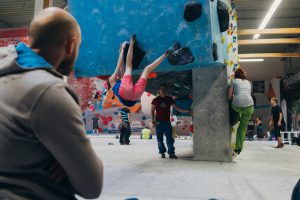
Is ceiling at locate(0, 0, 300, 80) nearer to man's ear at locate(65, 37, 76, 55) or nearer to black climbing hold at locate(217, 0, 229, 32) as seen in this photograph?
black climbing hold at locate(217, 0, 229, 32)

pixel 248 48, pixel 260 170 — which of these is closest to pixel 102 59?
pixel 260 170

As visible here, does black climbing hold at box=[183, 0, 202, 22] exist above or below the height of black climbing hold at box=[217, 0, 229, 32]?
below

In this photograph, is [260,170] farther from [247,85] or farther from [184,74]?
[184,74]

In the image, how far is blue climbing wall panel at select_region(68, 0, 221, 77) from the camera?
172 inches

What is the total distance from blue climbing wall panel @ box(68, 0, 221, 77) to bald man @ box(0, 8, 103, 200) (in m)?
3.66

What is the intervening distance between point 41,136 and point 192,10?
153 inches

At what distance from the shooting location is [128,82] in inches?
172

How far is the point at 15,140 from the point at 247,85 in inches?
206

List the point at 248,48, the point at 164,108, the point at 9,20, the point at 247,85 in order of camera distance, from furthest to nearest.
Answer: the point at 248,48, the point at 9,20, the point at 164,108, the point at 247,85

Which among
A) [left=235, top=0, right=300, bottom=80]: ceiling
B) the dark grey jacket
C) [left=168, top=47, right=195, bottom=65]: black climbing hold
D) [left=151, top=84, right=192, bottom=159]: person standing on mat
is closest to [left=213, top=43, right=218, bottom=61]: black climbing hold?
[left=168, top=47, right=195, bottom=65]: black climbing hold

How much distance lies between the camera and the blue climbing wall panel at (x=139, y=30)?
14.4 ft

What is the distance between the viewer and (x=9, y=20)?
15.5m

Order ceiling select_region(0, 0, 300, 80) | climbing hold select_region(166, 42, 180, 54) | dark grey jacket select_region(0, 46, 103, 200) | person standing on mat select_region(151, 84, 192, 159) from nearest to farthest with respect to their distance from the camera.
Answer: dark grey jacket select_region(0, 46, 103, 200) < climbing hold select_region(166, 42, 180, 54) < person standing on mat select_region(151, 84, 192, 159) < ceiling select_region(0, 0, 300, 80)

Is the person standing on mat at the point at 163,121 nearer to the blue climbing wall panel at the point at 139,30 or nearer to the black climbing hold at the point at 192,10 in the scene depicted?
the blue climbing wall panel at the point at 139,30
